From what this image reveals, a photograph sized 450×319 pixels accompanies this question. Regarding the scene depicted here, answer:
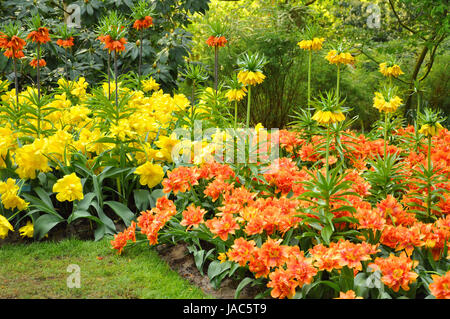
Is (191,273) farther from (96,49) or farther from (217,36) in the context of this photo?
(96,49)

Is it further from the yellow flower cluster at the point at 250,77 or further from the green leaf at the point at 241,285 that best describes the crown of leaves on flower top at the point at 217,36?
the green leaf at the point at 241,285

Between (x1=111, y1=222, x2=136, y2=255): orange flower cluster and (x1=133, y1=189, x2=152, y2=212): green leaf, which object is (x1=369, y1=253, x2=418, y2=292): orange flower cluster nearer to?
(x1=111, y1=222, x2=136, y2=255): orange flower cluster

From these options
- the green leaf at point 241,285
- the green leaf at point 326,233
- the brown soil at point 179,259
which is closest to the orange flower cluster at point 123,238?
the brown soil at point 179,259

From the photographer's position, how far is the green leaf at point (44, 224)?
8.64 ft

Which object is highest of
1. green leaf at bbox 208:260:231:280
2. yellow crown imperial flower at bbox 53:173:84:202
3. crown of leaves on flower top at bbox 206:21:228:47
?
crown of leaves on flower top at bbox 206:21:228:47

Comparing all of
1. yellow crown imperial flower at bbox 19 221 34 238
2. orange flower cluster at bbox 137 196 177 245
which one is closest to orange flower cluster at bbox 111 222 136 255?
orange flower cluster at bbox 137 196 177 245

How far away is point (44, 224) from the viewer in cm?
267

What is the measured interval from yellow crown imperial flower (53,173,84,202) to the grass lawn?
0.26 meters

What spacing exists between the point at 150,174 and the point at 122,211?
0.27 metres

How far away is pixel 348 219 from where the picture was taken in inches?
79.3

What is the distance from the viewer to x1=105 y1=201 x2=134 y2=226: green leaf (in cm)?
276

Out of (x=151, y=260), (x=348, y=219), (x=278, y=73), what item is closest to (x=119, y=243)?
(x=151, y=260)
